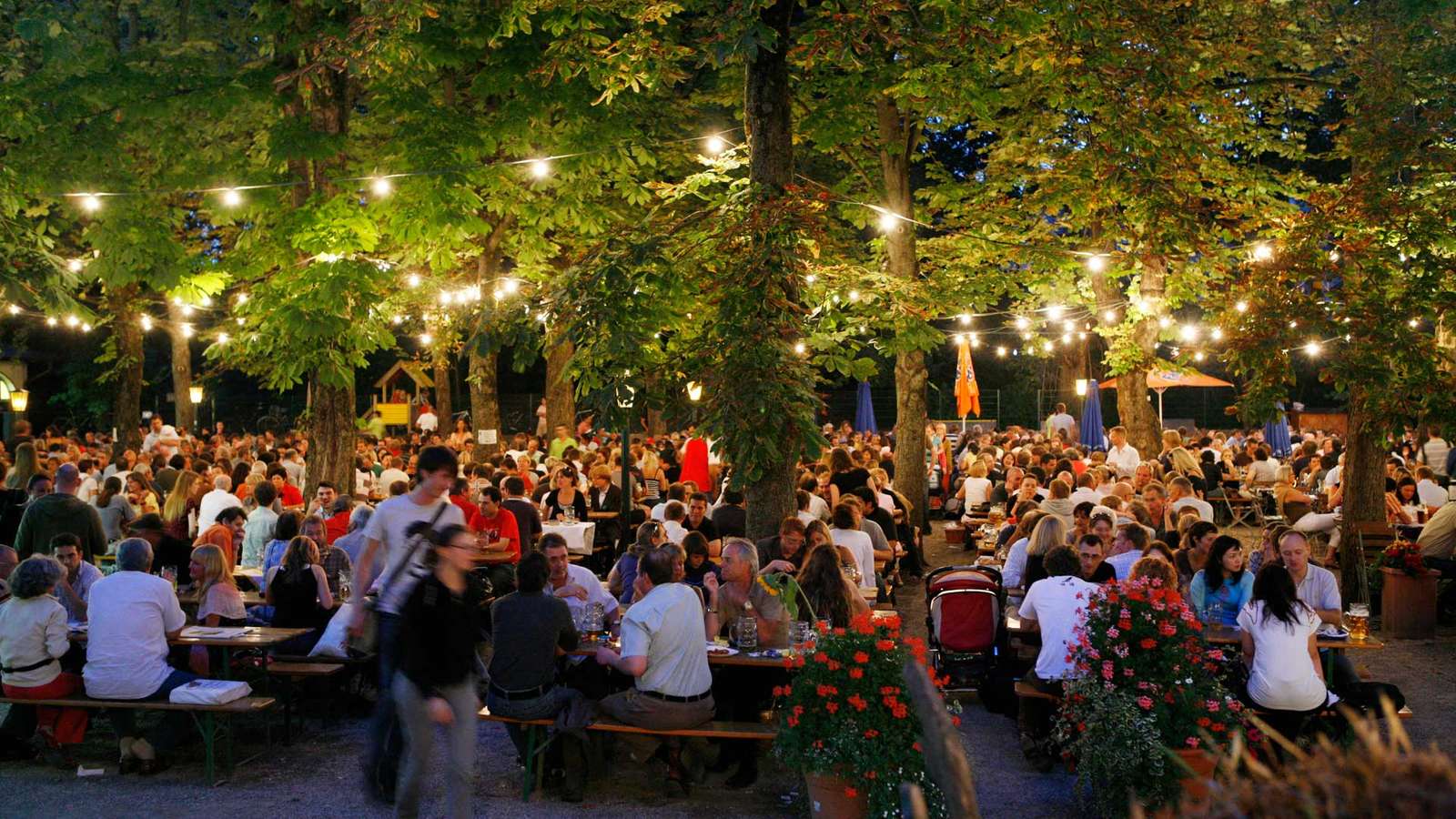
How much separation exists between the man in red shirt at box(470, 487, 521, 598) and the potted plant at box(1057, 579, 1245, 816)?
5.85 meters

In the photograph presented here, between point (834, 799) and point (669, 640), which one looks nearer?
point (834, 799)

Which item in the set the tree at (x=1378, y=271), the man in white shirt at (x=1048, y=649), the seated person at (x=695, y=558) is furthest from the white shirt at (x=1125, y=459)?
the man in white shirt at (x=1048, y=649)

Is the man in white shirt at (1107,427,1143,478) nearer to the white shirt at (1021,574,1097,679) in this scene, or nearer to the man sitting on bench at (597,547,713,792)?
the white shirt at (1021,574,1097,679)

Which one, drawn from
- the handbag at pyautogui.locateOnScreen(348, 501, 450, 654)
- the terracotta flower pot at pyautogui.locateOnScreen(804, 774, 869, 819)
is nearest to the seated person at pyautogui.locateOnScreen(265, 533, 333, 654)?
the handbag at pyautogui.locateOnScreen(348, 501, 450, 654)

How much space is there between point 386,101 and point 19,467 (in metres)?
6.09

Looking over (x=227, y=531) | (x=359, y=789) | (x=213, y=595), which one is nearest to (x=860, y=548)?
(x=359, y=789)

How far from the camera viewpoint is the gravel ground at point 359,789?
23.5 ft

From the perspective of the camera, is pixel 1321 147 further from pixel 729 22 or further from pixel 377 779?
pixel 377 779

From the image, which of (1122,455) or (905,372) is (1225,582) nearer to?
(905,372)

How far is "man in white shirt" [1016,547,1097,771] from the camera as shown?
25.7 feet

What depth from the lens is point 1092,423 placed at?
80.4 ft

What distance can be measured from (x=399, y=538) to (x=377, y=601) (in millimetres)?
367

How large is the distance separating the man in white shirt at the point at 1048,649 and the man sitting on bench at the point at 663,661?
2.14 meters

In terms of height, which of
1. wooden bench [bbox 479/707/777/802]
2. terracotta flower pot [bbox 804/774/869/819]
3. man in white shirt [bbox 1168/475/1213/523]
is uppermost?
man in white shirt [bbox 1168/475/1213/523]
